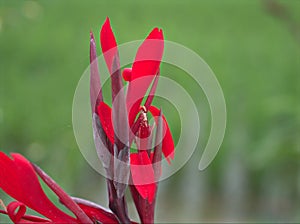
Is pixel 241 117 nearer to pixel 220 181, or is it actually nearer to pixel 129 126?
pixel 220 181

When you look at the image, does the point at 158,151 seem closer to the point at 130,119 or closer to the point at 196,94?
the point at 130,119

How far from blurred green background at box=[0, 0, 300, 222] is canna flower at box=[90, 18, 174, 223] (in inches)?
32.6

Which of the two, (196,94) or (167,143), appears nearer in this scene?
(167,143)

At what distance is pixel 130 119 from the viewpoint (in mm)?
395

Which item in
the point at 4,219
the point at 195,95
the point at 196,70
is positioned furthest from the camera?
the point at 195,95

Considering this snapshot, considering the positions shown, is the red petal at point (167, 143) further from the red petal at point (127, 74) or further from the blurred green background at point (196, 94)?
the blurred green background at point (196, 94)

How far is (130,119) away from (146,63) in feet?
0.12

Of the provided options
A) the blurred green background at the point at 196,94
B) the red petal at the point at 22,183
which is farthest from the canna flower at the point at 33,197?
the blurred green background at the point at 196,94

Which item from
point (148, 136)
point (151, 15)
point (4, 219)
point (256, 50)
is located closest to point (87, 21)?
point (151, 15)

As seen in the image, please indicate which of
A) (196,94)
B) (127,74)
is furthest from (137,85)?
(196,94)

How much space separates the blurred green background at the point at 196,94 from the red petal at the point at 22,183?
0.82 meters

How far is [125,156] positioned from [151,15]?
187 centimetres

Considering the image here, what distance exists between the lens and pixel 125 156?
380mm

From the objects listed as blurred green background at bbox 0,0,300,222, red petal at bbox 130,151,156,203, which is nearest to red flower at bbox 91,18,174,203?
red petal at bbox 130,151,156,203
